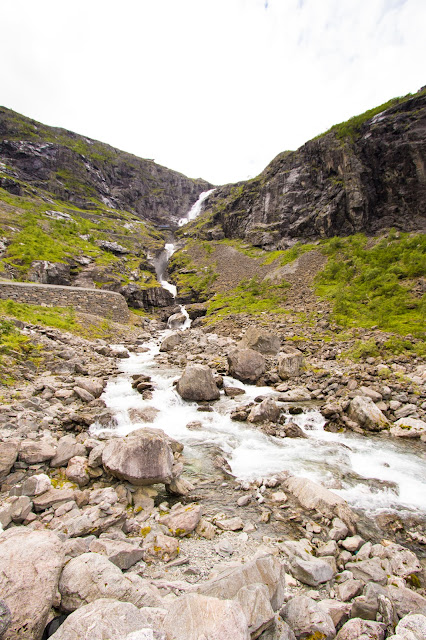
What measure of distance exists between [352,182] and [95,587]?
61.3m

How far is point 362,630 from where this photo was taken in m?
3.53

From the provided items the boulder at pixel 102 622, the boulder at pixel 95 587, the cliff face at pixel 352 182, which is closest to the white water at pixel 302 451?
the boulder at pixel 95 587

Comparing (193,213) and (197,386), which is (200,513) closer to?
(197,386)

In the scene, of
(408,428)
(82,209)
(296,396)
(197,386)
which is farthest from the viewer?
(82,209)

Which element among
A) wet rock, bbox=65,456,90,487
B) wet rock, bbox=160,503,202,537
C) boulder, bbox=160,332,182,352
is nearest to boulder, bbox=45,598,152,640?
wet rock, bbox=160,503,202,537

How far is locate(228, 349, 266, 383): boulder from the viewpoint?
16.3 meters

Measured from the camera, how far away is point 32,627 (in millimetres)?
2643

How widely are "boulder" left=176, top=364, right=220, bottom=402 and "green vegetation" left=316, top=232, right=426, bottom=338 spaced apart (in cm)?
1308

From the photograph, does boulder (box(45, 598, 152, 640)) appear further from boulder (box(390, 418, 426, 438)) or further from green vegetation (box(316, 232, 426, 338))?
green vegetation (box(316, 232, 426, 338))

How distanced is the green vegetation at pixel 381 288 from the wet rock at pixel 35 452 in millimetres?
19457

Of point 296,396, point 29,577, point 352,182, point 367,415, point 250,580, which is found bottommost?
point 296,396

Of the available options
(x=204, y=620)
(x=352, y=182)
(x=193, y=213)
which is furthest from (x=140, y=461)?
(x=193, y=213)

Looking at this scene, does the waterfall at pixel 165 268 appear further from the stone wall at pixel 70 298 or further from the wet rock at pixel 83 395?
the wet rock at pixel 83 395

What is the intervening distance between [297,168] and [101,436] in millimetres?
71385
